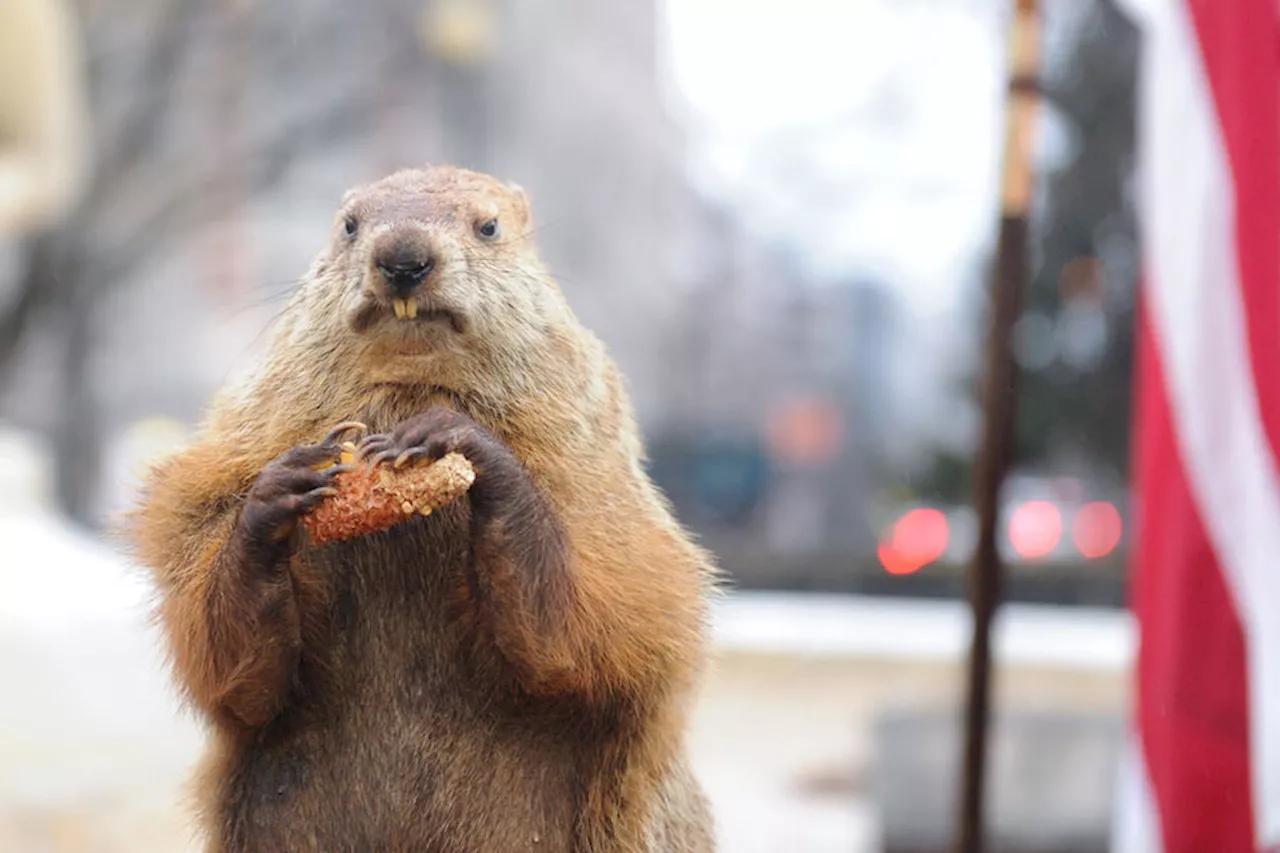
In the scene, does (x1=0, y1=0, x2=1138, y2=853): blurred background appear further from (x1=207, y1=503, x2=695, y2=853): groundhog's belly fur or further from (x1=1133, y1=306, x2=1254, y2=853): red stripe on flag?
(x1=207, y1=503, x2=695, y2=853): groundhog's belly fur

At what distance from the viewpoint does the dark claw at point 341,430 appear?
81cm

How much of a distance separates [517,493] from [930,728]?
7.52 feet

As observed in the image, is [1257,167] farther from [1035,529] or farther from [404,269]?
[1035,529]

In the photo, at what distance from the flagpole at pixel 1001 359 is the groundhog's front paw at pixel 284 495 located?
4.27 feet

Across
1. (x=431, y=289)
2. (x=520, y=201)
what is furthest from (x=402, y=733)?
(x=520, y=201)

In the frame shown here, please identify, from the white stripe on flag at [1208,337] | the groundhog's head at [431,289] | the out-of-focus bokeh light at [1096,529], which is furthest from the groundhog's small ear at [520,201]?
the out-of-focus bokeh light at [1096,529]

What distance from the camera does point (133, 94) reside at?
18.0 feet

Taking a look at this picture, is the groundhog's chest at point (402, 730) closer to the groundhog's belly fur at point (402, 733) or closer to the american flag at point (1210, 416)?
the groundhog's belly fur at point (402, 733)

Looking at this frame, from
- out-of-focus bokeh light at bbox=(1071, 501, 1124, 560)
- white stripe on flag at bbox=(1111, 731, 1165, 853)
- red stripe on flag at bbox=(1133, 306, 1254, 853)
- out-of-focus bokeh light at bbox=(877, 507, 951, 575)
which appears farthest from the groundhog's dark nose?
out-of-focus bokeh light at bbox=(1071, 501, 1124, 560)

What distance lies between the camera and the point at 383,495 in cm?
78

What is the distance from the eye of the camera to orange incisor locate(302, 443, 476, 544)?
77 cm

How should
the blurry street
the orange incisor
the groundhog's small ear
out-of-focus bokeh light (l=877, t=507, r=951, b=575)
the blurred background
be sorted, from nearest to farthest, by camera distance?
the orange incisor
the groundhog's small ear
the blurry street
the blurred background
out-of-focus bokeh light (l=877, t=507, r=951, b=575)

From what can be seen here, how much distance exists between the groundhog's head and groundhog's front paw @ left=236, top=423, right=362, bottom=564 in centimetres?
7

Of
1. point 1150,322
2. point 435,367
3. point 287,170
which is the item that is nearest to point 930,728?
point 1150,322
